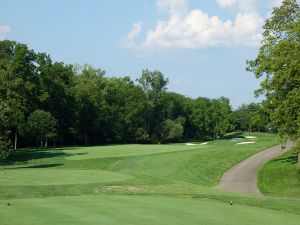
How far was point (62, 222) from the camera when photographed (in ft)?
37.0

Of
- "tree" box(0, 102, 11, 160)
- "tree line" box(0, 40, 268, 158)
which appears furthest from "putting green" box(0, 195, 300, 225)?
"tree line" box(0, 40, 268, 158)

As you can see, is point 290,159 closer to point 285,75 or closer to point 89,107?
point 285,75

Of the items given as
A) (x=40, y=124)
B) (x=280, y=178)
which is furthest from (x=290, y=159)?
(x=40, y=124)

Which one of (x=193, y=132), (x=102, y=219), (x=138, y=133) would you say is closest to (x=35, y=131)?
(x=138, y=133)

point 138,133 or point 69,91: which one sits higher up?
point 69,91

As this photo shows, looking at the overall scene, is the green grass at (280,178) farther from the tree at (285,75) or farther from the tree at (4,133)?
the tree at (4,133)

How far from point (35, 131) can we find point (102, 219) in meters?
53.8

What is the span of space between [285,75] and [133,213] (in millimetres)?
19928

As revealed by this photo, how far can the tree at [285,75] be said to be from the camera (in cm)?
2906

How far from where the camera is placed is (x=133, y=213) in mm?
12859

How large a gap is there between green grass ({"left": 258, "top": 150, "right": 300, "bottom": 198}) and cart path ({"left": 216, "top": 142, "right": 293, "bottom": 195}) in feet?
2.09

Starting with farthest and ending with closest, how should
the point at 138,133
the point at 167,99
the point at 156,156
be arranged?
the point at 167,99 → the point at 138,133 → the point at 156,156

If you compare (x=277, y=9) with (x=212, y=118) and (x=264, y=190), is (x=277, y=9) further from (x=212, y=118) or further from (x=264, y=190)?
(x=212, y=118)

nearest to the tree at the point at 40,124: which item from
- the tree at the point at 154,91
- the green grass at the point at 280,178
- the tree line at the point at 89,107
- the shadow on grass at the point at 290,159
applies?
the tree line at the point at 89,107
